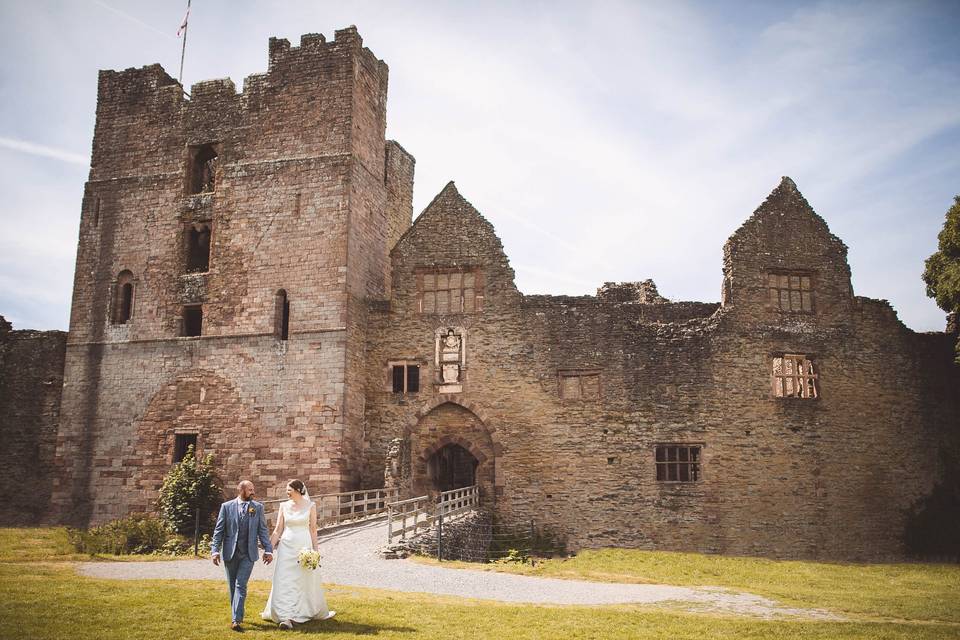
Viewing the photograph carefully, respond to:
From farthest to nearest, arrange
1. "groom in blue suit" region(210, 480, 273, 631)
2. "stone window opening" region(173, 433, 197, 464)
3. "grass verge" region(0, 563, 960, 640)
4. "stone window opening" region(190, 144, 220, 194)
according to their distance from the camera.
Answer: "stone window opening" region(190, 144, 220, 194) → "stone window opening" region(173, 433, 197, 464) → "groom in blue suit" region(210, 480, 273, 631) → "grass verge" region(0, 563, 960, 640)

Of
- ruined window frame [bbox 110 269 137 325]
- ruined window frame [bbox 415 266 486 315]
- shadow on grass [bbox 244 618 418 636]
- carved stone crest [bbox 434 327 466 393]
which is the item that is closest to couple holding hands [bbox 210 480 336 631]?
shadow on grass [bbox 244 618 418 636]

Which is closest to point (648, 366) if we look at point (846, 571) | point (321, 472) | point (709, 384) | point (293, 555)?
point (709, 384)

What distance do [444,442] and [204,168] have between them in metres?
13.3

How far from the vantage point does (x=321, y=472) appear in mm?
25109

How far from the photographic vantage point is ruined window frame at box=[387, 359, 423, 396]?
88.7 feet

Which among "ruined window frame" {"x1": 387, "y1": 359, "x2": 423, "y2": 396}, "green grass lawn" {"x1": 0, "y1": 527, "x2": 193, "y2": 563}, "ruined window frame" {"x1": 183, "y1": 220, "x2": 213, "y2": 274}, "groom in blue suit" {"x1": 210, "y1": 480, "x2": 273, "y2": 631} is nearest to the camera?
"groom in blue suit" {"x1": 210, "y1": 480, "x2": 273, "y2": 631}

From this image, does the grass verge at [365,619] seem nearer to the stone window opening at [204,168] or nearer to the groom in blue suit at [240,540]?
the groom in blue suit at [240,540]

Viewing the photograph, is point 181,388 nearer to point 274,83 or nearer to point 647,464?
point 274,83

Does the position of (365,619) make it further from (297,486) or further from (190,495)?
(190,495)

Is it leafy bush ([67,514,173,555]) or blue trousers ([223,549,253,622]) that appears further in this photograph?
leafy bush ([67,514,173,555])

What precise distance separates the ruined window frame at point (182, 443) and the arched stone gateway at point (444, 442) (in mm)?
6737

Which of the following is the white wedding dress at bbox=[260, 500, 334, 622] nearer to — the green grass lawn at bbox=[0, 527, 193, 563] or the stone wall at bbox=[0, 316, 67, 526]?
the green grass lawn at bbox=[0, 527, 193, 563]

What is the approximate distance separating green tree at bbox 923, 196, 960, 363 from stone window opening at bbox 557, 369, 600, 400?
10.6 meters

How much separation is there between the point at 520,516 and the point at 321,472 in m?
6.12
